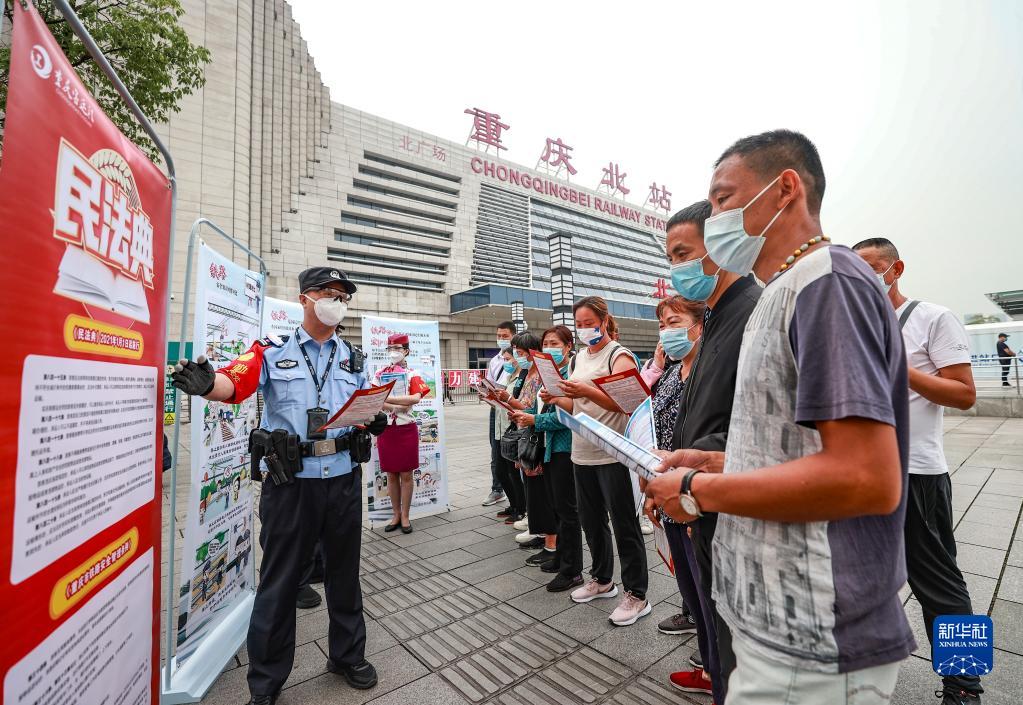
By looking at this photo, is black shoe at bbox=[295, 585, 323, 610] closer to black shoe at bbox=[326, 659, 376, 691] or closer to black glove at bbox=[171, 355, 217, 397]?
black shoe at bbox=[326, 659, 376, 691]

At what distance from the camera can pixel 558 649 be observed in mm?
2725

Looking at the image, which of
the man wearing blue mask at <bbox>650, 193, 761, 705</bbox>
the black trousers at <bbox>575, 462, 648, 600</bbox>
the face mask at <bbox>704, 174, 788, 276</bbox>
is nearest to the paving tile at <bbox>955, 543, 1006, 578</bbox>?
the black trousers at <bbox>575, 462, 648, 600</bbox>

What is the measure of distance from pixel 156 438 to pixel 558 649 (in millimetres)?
2390

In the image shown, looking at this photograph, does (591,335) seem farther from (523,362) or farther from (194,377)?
(194,377)

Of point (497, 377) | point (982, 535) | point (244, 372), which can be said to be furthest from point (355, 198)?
point (982, 535)

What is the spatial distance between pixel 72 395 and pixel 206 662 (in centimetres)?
216

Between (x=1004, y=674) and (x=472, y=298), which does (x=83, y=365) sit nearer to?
(x=1004, y=674)

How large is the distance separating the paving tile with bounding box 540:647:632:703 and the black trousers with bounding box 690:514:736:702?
84 cm

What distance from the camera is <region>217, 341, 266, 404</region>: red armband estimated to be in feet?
7.55

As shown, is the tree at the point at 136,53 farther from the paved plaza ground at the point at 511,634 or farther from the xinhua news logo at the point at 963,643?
the xinhua news logo at the point at 963,643

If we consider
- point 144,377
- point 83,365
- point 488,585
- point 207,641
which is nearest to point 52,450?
point 83,365

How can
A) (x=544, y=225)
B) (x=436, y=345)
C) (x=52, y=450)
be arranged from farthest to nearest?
(x=544, y=225) → (x=436, y=345) → (x=52, y=450)

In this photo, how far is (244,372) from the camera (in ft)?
7.77

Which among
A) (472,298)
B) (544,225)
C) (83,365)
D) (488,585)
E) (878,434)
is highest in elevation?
(544,225)
